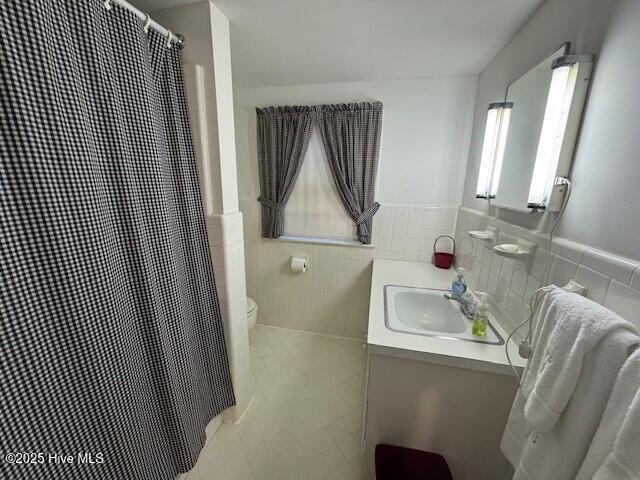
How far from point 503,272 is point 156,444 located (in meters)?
1.63

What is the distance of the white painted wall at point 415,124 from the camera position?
1.62 meters

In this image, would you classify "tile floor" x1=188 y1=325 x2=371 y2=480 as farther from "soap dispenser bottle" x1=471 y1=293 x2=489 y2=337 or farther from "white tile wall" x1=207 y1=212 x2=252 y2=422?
"soap dispenser bottle" x1=471 y1=293 x2=489 y2=337

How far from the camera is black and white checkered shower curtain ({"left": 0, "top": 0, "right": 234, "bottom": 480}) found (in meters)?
0.55

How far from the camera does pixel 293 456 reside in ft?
3.91

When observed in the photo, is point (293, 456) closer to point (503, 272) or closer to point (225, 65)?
point (503, 272)

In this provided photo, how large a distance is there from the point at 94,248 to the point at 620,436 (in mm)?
1269

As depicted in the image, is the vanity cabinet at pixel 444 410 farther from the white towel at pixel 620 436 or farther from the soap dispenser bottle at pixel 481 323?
the white towel at pixel 620 436

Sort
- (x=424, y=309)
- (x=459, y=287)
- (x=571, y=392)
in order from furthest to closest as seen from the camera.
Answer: (x=424, y=309)
(x=459, y=287)
(x=571, y=392)

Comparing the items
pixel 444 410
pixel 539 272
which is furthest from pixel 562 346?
pixel 444 410

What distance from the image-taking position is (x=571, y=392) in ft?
1.67

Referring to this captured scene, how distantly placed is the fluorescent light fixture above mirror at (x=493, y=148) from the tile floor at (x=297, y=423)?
1.52 metres

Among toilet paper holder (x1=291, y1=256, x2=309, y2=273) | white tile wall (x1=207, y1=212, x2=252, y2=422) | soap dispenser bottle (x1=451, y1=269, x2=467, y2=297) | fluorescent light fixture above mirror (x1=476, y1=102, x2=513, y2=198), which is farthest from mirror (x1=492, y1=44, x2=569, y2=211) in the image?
toilet paper holder (x1=291, y1=256, x2=309, y2=273)

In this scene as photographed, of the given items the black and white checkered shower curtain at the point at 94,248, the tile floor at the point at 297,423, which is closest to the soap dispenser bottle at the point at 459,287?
the tile floor at the point at 297,423

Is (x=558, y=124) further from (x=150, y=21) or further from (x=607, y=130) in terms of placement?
(x=150, y=21)
